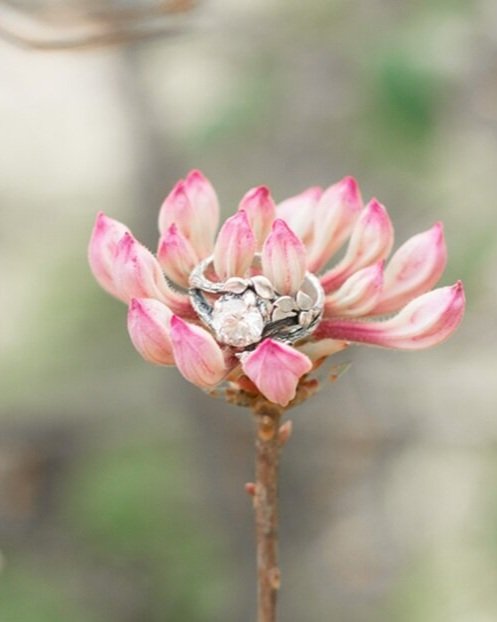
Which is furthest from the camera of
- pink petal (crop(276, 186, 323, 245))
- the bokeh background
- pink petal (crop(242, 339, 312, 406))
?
the bokeh background

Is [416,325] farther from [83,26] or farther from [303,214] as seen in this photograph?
[83,26]

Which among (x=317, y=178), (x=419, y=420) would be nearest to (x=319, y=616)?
(x=419, y=420)

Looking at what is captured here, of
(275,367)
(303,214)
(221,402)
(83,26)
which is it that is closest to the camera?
(275,367)

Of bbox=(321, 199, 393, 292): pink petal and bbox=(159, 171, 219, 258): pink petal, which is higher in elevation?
bbox=(159, 171, 219, 258): pink petal

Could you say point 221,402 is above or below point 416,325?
below

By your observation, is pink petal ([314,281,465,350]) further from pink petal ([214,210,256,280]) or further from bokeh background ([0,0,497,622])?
bokeh background ([0,0,497,622])

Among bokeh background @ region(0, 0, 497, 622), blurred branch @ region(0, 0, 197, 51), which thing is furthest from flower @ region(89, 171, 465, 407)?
bokeh background @ region(0, 0, 497, 622)

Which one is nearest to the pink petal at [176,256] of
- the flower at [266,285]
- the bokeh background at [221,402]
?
the flower at [266,285]

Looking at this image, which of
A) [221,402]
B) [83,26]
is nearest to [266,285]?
[83,26]
